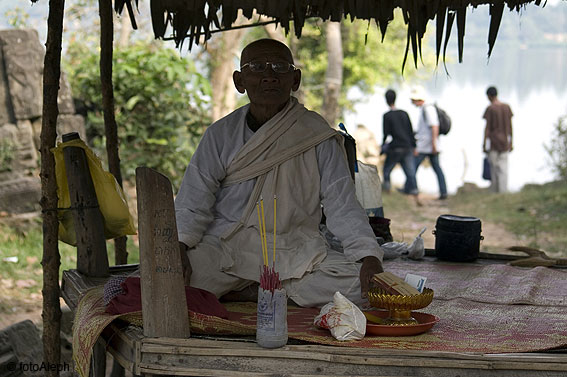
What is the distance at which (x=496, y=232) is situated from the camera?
386 inches

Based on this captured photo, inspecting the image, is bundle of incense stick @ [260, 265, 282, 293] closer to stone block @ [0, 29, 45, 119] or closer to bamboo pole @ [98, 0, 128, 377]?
bamboo pole @ [98, 0, 128, 377]

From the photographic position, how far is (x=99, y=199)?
394 centimetres

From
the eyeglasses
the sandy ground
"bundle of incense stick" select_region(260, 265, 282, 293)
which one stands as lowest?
the sandy ground

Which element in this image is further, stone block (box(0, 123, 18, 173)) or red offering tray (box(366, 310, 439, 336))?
stone block (box(0, 123, 18, 173))

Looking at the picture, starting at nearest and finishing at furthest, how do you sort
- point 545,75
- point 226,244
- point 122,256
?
point 226,244, point 122,256, point 545,75

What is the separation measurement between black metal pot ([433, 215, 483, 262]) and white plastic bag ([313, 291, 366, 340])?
1.82 meters

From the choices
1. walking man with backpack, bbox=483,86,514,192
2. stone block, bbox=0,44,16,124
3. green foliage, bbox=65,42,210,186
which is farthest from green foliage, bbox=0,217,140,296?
walking man with backpack, bbox=483,86,514,192

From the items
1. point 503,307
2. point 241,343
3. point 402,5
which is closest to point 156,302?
point 241,343

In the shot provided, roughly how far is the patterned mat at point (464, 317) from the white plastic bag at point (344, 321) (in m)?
0.03

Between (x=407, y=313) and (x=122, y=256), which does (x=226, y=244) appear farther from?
(x=122, y=256)

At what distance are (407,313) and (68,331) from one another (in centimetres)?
286

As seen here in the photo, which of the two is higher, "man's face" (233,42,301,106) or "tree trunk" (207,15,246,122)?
"tree trunk" (207,15,246,122)

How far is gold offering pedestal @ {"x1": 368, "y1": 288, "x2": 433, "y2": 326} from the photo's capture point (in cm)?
304

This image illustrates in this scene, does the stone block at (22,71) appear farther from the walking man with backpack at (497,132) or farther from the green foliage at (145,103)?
the walking man with backpack at (497,132)
